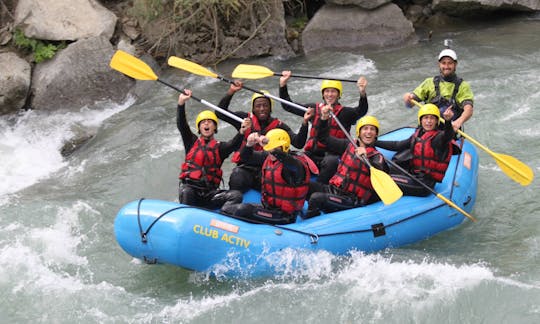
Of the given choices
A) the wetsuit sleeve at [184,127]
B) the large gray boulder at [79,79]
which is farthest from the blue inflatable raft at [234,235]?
the large gray boulder at [79,79]

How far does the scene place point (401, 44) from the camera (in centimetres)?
1005

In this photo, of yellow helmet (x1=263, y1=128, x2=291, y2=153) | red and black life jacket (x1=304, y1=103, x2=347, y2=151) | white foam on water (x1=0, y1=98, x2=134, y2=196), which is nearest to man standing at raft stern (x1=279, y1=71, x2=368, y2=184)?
red and black life jacket (x1=304, y1=103, x2=347, y2=151)

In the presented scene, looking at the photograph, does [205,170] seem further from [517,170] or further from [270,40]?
[270,40]

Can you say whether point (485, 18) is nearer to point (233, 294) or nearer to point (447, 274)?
point (447, 274)

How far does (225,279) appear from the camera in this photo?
4934 millimetres

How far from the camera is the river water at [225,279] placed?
4605mm

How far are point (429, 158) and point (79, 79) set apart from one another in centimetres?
551

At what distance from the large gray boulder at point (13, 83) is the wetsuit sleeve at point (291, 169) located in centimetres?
523

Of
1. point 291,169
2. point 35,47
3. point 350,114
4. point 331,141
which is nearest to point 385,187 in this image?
point 291,169

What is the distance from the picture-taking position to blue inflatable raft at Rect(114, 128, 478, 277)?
4738mm

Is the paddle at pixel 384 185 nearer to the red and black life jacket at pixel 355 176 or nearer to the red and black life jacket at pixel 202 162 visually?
the red and black life jacket at pixel 355 176

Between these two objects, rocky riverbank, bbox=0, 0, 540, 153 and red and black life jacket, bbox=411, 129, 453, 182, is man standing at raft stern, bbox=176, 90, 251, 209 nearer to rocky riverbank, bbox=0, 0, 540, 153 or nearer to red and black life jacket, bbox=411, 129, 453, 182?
red and black life jacket, bbox=411, 129, 453, 182

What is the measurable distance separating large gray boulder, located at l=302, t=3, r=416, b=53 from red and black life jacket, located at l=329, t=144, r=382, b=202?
5188 mm

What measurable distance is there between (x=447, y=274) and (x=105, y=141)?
4.89 m
